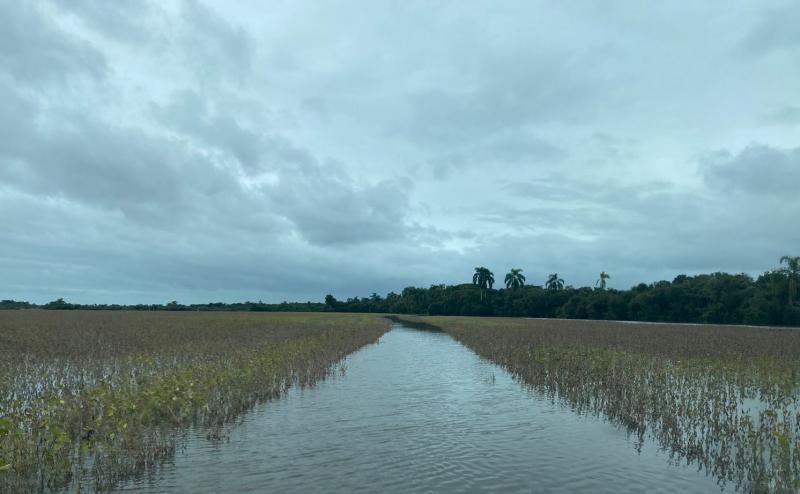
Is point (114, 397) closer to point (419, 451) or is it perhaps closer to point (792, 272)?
point (419, 451)

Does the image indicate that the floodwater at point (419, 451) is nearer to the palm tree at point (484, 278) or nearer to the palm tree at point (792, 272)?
the palm tree at point (792, 272)

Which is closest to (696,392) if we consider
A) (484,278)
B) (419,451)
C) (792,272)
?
(419,451)

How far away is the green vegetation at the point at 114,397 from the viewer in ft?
38.4

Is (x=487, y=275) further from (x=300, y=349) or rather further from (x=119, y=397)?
(x=119, y=397)

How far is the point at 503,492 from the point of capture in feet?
39.0

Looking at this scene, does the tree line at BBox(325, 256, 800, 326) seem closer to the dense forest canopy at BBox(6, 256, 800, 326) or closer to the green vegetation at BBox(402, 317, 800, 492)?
the dense forest canopy at BBox(6, 256, 800, 326)

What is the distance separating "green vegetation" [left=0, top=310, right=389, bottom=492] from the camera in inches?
460

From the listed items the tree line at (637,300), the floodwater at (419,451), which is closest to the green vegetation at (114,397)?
the floodwater at (419,451)

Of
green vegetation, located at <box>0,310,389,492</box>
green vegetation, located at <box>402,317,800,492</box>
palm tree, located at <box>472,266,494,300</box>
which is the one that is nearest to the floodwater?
green vegetation, located at <box>0,310,389,492</box>

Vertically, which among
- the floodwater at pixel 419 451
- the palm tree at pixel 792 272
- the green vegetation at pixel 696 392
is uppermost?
the palm tree at pixel 792 272

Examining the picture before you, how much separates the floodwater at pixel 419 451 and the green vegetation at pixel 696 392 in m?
1.00

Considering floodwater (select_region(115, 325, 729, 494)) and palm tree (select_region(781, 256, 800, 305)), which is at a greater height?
palm tree (select_region(781, 256, 800, 305))

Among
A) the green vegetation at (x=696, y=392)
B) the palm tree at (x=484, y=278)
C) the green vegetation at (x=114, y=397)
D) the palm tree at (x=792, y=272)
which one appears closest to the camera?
the green vegetation at (x=114, y=397)

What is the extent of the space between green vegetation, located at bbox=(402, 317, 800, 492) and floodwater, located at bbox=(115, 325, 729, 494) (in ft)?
3.27
